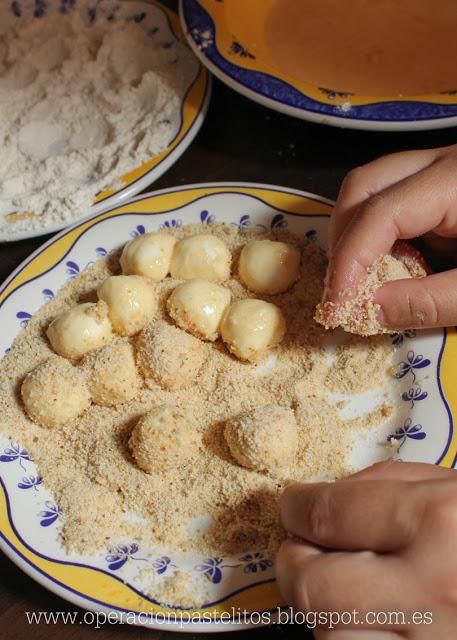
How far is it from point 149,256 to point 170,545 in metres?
0.41

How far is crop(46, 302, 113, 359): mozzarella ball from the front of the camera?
88 centimetres

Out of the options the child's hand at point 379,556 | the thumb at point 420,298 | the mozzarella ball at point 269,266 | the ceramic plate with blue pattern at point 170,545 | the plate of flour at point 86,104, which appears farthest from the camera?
the plate of flour at point 86,104

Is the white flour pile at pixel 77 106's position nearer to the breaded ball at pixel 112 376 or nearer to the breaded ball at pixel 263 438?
→ the breaded ball at pixel 112 376

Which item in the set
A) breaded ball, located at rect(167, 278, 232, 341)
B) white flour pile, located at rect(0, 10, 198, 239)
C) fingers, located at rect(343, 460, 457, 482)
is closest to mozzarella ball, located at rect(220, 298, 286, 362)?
breaded ball, located at rect(167, 278, 232, 341)

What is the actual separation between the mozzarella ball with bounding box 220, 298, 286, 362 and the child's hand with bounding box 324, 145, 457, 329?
0.10 meters

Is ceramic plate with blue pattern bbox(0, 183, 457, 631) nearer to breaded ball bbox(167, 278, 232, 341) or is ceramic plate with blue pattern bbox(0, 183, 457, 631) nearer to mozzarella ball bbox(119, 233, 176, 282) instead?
mozzarella ball bbox(119, 233, 176, 282)

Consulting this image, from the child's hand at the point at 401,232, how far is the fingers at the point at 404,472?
8.0 inches

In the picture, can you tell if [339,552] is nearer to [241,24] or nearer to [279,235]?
[279,235]

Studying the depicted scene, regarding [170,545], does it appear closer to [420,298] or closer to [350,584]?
[350,584]

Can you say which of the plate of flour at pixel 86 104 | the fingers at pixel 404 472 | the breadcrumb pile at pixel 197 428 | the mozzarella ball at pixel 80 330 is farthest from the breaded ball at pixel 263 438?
the plate of flour at pixel 86 104

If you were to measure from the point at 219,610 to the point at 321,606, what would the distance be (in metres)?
0.13

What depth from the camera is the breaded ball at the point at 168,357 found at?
85cm

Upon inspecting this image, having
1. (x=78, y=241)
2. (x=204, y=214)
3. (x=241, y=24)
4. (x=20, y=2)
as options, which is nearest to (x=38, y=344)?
(x=78, y=241)

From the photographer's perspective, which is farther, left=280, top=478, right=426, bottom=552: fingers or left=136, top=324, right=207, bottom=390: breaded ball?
left=136, top=324, right=207, bottom=390: breaded ball
